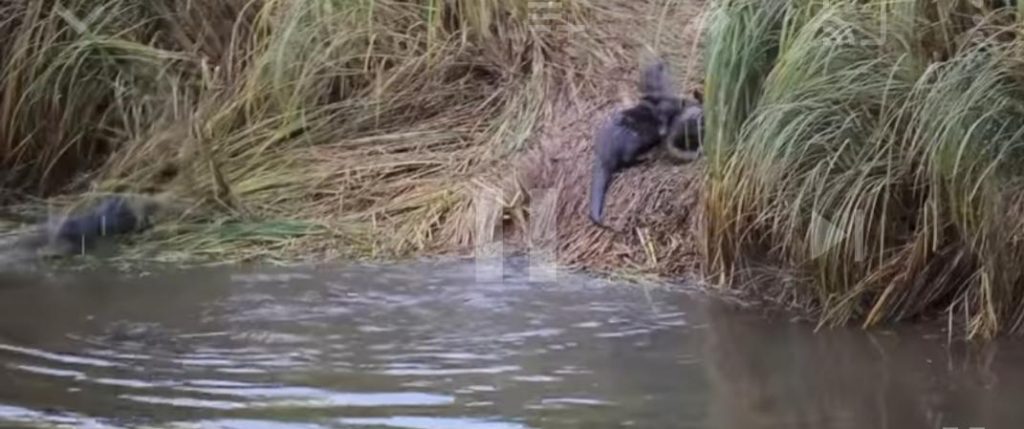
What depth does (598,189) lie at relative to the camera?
5918mm

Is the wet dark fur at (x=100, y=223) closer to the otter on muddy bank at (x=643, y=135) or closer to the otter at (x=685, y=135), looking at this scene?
the otter on muddy bank at (x=643, y=135)

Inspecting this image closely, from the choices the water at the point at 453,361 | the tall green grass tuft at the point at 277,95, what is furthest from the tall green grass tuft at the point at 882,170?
the tall green grass tuft at the point at 277,95

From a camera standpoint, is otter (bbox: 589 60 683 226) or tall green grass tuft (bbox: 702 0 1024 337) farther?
otter (bbox: 589 60 683 226)

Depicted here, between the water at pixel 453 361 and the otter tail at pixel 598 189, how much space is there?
0.42m

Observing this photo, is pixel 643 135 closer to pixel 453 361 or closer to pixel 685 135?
pixel 685 135

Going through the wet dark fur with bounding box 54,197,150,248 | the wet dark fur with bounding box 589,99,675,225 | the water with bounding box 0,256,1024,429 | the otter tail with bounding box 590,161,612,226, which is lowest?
the water with bounding box 0,256,1024,429

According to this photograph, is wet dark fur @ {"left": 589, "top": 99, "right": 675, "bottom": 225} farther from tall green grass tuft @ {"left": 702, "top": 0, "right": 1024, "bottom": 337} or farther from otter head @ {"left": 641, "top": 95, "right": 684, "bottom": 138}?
tall green grass tuft @ {"left": 702, "top": 0, "right": 1024, "bottom": 337}

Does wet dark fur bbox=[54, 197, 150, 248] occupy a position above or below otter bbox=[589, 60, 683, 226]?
below

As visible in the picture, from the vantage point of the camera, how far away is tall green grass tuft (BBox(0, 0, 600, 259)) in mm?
6637

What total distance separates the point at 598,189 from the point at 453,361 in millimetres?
1640

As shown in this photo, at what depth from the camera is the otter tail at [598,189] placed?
230 inches

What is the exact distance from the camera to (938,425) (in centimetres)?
382

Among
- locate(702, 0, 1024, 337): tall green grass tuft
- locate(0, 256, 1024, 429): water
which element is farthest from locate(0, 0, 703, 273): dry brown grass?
locate(702, 0, 1024, 337): tall green grass tuft

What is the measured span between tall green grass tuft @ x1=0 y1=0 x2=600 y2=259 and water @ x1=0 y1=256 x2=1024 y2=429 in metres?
1.15
